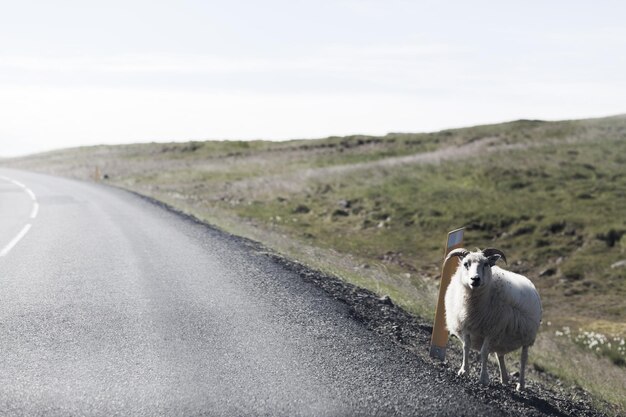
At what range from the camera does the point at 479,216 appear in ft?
93.9

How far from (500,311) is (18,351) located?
18.0ft

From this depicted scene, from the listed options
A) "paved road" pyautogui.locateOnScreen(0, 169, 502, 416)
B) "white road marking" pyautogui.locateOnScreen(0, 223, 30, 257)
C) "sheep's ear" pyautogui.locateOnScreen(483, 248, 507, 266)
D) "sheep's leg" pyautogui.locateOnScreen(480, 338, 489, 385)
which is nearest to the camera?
"paved road" pyautogui.locateOnScreen(0, 169, 502, 416)

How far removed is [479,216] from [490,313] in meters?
21.2

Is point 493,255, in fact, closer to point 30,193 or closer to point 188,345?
point 188,345

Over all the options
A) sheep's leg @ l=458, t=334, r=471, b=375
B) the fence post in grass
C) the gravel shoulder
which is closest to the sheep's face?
the fence post in grass

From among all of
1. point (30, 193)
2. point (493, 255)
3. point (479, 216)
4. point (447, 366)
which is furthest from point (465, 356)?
point (30, 193)

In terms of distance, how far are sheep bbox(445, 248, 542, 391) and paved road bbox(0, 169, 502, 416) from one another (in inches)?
32.3

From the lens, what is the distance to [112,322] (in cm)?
893

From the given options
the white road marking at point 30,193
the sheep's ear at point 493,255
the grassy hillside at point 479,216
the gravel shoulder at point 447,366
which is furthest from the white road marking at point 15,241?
the sheep's ear at point 493,255

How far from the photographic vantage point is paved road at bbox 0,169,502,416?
6262 millimetres

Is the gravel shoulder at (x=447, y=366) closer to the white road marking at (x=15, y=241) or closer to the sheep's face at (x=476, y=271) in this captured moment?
the sheep's face at (x=476, y=271)

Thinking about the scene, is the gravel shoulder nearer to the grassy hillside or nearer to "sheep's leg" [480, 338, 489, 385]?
"sheep's leg" [480, 338, 489, 385]

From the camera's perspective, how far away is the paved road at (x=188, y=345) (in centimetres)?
626

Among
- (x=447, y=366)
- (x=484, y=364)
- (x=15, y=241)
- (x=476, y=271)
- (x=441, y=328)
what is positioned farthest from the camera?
(x=15, y=241)
